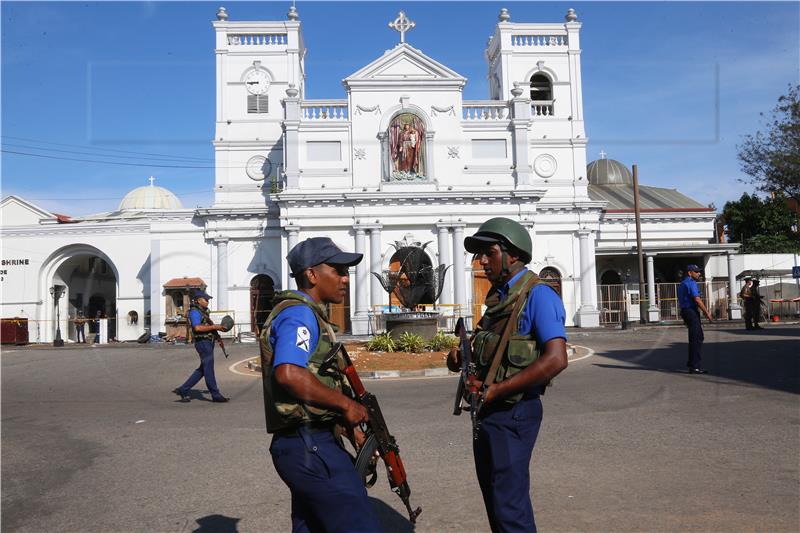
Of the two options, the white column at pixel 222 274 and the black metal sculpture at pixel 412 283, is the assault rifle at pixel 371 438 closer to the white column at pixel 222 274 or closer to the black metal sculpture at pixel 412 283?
the black metal sculpture at pixel 412 283

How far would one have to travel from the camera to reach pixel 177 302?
29547 millimetres

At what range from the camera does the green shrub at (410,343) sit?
Answer: 612 inches

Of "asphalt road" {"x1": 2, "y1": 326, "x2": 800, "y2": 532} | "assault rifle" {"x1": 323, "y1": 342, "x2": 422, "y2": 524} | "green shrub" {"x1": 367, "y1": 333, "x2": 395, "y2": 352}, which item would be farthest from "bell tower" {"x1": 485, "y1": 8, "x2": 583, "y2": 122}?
"assault rifle" {"x1": 323, "y1": 342, "x2": 422, "y2": 524}

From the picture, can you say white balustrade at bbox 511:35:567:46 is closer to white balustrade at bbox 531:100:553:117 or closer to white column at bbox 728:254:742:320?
white balustrade at bbox 531:100:553:117

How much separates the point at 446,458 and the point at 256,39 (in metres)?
30.5

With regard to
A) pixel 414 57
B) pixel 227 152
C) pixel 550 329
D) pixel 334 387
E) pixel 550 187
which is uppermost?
pixel 414 57

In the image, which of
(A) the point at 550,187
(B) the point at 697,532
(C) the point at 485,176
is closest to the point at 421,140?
(C) the point at 485,176

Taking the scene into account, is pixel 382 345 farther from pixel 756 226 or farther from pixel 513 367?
pixel 756 226

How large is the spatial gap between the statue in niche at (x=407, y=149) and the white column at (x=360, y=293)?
3296 millimetres

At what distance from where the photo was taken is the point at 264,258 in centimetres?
3034

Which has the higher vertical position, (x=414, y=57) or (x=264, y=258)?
(x=414, y=57)

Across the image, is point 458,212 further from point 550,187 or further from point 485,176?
point 550,187

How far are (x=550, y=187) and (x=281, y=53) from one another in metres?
15.6

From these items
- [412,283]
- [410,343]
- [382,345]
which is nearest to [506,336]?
[410,343]
